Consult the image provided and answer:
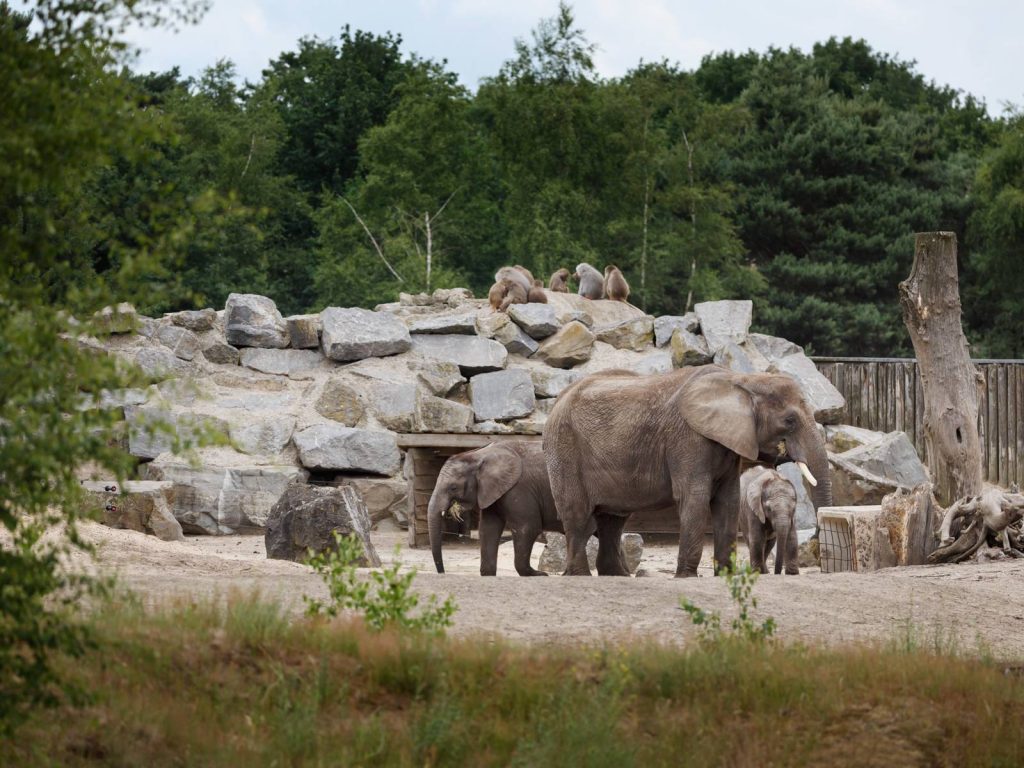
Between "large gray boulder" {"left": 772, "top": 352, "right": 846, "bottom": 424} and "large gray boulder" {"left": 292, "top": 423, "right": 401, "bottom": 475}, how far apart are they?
5934 millimetres

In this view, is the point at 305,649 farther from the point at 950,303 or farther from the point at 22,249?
the point at 950,303

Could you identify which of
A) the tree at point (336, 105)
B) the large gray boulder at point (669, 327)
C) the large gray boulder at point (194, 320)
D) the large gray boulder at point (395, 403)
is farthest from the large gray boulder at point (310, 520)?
Answer: the tree at point (336, 105)

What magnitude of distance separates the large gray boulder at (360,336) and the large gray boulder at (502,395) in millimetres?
1566

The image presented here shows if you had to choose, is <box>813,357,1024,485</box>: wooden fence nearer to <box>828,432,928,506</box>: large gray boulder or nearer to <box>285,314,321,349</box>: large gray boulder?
<box>828,432,928,506</box>: large gray boulder

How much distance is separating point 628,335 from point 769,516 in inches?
423

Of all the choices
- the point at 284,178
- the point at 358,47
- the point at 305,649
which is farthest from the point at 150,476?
the point at 358,47

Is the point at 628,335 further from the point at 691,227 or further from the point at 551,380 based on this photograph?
the point at 691,227

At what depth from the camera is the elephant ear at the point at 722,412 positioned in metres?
11.7

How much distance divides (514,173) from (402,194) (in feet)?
9.41

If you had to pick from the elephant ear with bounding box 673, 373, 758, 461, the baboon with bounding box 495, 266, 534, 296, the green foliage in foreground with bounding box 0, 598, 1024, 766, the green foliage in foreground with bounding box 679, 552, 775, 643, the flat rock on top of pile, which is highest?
the baboon with bounding box 495, 266, 534, 296

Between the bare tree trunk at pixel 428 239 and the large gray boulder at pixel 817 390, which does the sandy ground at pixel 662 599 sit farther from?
the bare tree trunk at pixel 428 239

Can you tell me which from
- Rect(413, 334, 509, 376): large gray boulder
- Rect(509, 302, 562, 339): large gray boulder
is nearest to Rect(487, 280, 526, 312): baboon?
Rect(509, 302, 562, 339): large gray boulder

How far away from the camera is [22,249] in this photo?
6.32 metres

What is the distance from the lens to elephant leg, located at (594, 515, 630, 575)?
13.4 meters
